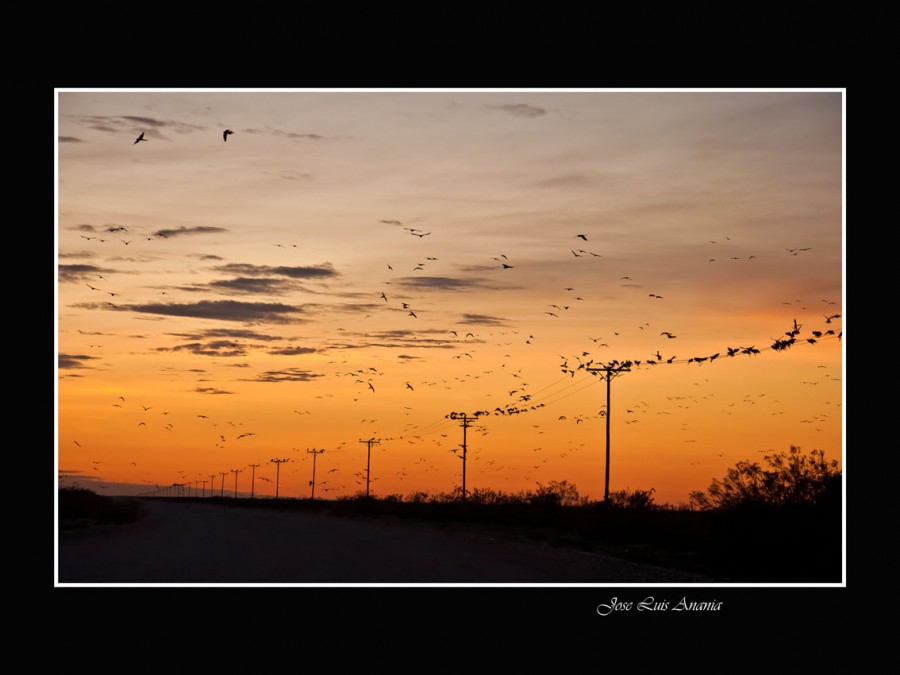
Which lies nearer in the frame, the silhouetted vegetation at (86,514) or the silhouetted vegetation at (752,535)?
the silhouetted vegetation at (752,535)

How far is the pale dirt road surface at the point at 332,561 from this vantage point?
2142 cm

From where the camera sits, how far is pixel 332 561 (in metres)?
25.4

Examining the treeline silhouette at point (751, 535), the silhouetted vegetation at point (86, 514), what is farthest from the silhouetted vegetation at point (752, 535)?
the silhouetted vegetation at point (86, 514)

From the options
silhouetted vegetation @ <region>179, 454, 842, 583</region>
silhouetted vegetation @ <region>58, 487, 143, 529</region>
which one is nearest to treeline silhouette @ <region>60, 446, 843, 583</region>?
silhouetted vegetation @ <region>179, 454, 842, 583</region>

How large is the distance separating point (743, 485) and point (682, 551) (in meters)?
3.98

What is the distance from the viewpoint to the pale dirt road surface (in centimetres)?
2142

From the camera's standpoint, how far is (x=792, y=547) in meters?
25.8

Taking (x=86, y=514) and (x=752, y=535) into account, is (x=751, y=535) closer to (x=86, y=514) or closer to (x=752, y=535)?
(x=752, y=535)

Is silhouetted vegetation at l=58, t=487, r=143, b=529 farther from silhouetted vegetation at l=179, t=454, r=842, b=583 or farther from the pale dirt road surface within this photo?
silhouetted vegetation at l=179, t=454, r=842, b=583

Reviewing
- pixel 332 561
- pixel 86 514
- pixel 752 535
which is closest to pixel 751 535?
pixel 752 535

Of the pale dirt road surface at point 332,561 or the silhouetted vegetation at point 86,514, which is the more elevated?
the pale dirt road surface at point 332,561

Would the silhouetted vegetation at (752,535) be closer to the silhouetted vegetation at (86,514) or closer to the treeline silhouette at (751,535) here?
the treeline silhouette at (751,535)

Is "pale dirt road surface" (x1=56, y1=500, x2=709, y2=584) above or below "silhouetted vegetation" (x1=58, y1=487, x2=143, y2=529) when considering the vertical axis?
above

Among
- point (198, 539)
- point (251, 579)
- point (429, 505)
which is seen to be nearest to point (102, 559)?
point (251, 579)
